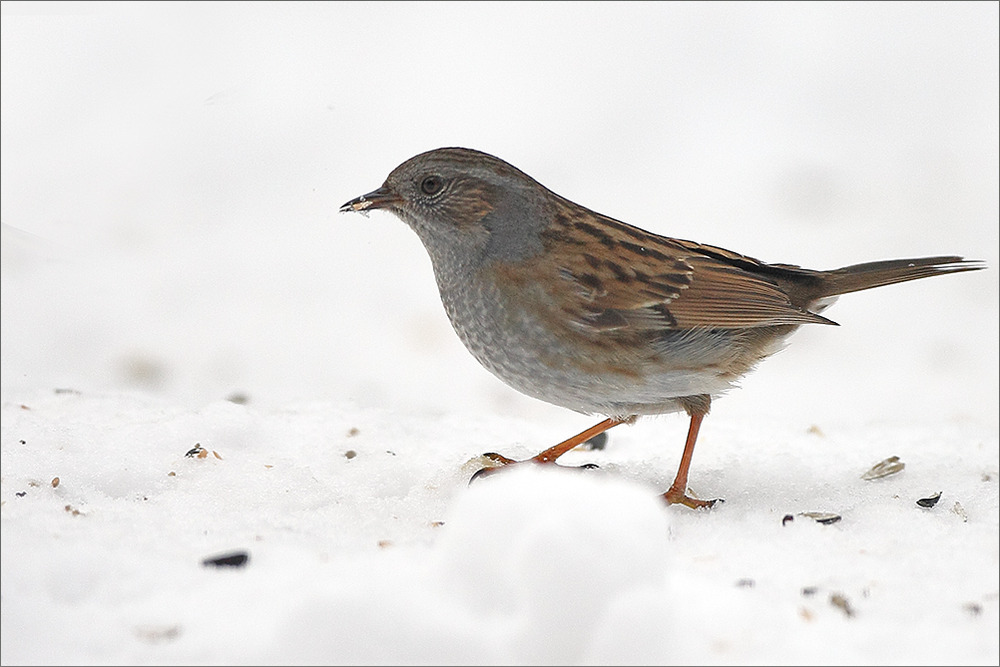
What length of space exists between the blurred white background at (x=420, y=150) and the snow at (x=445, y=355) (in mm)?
26

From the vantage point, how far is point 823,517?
3869 millimetres

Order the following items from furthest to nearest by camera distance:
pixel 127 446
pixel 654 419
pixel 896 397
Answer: pixel 896 397 < pixel 654 419 < pixel 127 446

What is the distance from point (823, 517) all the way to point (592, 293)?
3.69 ft

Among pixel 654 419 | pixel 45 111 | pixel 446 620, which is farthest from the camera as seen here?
pixel 45 111

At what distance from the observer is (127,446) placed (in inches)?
176

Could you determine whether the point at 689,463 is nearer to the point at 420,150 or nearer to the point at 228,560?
the point at 228,560

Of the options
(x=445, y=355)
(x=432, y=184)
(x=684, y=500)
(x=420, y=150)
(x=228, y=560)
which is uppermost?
(x=420, y=150)

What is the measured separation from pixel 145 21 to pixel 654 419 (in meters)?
5.08

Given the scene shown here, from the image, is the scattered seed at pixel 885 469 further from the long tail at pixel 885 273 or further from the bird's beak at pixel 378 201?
the bird's beak at pixel 378 201

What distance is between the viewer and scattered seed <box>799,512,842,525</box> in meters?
3.82

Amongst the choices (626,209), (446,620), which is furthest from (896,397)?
(446,620)

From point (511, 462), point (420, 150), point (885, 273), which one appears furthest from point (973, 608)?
point (420, 150)

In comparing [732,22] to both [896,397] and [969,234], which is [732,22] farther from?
[896,397]

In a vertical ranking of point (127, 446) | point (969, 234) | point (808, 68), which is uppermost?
point (808, 68)
